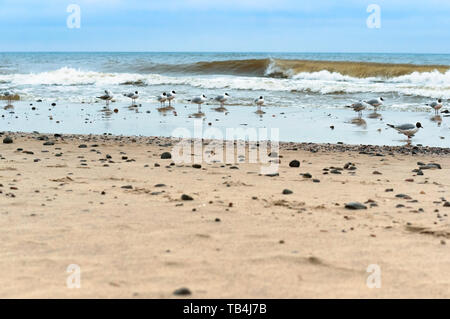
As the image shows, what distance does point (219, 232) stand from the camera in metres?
4.71

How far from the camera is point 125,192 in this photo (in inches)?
248

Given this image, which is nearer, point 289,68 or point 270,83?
point 270,83

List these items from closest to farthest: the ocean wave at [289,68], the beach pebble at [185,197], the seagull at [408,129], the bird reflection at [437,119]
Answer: the beach pebble at [185,197]
the seagull at [408,129]
the bird reflection at [437,119]
the ocean wave at [289,68]

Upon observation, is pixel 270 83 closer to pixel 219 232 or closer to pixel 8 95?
pixel 8 95

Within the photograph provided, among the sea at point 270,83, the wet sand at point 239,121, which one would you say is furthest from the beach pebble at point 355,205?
the sea at point 270,83

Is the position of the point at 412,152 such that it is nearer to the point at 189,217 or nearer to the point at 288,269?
the point at 189,217

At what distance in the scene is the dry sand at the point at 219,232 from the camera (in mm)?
3625

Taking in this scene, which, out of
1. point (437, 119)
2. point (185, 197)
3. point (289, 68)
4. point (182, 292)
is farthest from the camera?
point (289, 68)

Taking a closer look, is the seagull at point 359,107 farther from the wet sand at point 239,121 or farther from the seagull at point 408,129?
the seagull at point 408,129

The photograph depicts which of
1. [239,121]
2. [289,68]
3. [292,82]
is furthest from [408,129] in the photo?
[289,68]

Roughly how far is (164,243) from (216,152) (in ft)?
17.6

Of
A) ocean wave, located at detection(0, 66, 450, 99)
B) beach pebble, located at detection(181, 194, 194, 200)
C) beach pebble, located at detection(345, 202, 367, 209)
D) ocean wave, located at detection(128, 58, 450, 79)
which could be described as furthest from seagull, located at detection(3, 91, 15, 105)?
ocean wave, located at detection(128, 58, 450, 79)
